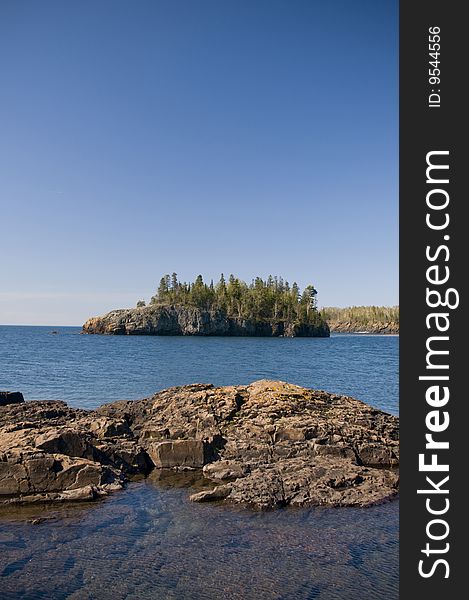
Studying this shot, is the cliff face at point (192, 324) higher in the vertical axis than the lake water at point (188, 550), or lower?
higher

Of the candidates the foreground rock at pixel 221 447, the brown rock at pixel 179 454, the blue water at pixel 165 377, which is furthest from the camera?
the blue water at pixel 165 377

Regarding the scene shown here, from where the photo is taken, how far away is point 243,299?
171750mm

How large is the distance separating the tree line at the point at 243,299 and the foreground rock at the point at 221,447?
14172 cm

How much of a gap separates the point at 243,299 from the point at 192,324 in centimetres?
1959

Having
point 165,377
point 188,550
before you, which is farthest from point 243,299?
point 188,550

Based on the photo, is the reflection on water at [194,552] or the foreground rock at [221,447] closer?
the reflection on water at [194,552]

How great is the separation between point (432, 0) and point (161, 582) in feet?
40.5

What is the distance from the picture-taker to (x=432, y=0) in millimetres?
7457

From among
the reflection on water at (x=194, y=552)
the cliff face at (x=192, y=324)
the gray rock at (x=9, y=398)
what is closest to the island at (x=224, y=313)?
the cliff face at (x=192, y=324)

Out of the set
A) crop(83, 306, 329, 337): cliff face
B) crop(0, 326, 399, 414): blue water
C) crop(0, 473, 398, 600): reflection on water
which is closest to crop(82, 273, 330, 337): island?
crop(83, 306, 329, 337): cliff face

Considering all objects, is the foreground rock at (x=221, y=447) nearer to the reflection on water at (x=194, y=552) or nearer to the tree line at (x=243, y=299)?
the reflection on water at (x=194, y=552)

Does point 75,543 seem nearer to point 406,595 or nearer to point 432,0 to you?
point 406,595

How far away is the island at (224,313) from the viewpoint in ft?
554

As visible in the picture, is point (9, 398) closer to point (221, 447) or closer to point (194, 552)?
point (221, 447)
